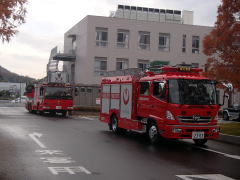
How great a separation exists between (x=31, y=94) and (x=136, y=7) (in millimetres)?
20466

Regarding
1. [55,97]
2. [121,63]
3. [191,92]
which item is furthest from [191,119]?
[121,63]

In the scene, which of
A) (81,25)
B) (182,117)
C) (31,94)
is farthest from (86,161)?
(81,25)

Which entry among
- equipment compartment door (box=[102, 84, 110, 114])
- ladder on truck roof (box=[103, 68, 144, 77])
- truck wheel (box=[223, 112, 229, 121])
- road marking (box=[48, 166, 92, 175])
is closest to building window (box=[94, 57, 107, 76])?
truck wheel (box=[223, 112, 229, 121])

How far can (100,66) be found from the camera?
149 feet

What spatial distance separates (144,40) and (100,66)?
6.15 m

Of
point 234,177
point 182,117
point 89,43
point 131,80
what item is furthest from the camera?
point 89,43

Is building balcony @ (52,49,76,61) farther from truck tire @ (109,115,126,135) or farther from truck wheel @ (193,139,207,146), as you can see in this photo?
truck wheel @ (193,139,207,146)

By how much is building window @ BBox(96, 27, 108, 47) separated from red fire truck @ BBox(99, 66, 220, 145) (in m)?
30.1

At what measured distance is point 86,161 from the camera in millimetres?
9945

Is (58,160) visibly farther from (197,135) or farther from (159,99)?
(197,135)

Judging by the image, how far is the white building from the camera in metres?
45.2

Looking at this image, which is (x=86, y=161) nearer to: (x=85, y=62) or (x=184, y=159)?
(x=184, y=159)

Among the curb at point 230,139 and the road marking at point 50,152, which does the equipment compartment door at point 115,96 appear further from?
the road marking at point 50,152

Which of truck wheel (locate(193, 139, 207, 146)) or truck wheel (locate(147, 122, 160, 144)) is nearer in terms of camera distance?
truck wheel (locate(147, 122, 160, 144))
